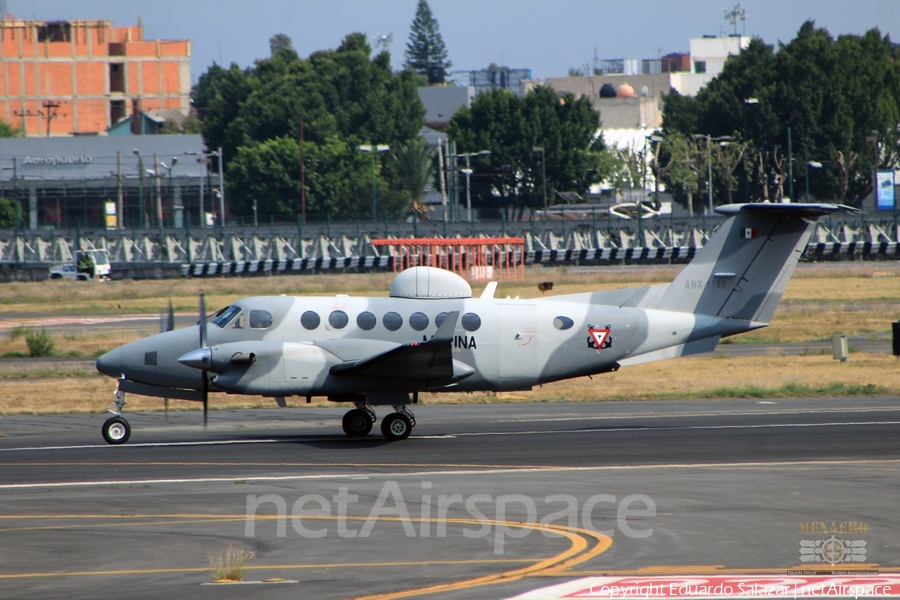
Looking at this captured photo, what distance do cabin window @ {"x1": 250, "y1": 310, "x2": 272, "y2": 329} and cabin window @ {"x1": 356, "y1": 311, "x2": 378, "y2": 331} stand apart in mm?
1706

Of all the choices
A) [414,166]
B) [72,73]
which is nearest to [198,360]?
[414,166]

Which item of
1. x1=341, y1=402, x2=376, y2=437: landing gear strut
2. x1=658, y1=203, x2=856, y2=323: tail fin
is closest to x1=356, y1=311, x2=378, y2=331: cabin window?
x1=341, y1=402, x2=376, y2=437: landing gear strut

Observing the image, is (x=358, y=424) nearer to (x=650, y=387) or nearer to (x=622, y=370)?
(x=650, y=387)

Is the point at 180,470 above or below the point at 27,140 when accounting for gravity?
below

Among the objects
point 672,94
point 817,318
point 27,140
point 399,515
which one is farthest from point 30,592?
point 672,94

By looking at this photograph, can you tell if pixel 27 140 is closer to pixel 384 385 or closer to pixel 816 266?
pixel 816 266

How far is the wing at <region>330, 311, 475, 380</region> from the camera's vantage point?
64.3 feet

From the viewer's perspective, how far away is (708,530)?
12.9 m

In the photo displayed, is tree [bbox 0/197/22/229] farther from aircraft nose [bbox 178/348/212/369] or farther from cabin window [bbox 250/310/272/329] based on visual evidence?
aircraft nose [bbox 178/348/212/369]

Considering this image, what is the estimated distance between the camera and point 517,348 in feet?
70.9

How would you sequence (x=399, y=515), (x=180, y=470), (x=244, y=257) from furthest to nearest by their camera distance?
(x=244, y=257) → (x=180, y=470) → (x=399, y=515)

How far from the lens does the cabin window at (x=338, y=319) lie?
68.9 feet

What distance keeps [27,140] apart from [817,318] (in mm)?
99736

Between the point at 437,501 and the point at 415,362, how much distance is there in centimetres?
Result: 545
